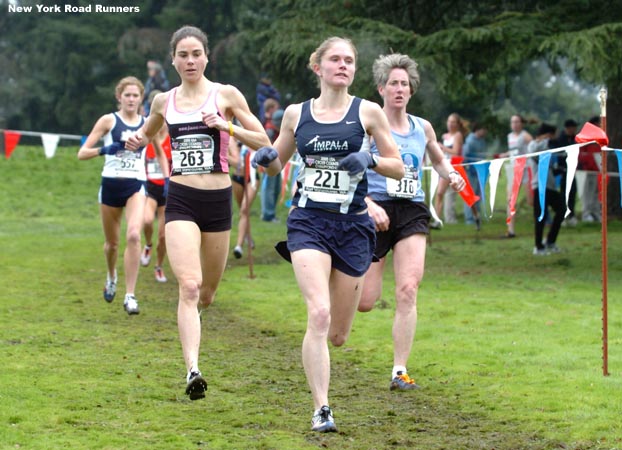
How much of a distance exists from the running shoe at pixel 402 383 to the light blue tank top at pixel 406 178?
1191 mm

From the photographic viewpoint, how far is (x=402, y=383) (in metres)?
7.80

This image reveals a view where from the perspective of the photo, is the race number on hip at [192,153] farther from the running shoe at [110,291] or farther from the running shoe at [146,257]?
the running shoe at [146,257]

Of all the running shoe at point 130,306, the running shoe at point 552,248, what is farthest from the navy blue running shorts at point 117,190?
the running shoe at point 552,248

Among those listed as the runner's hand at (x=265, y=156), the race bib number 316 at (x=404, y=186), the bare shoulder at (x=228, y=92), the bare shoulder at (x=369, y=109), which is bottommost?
the race bib number 316 at (x=404, y=186)

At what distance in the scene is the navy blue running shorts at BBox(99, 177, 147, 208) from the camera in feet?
36.7

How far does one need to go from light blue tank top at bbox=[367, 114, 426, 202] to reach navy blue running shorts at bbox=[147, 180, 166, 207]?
6.05m

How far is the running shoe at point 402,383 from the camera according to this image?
7.80 meters

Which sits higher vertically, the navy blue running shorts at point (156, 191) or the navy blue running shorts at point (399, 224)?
the navy blue running shorts at point (156, 191)

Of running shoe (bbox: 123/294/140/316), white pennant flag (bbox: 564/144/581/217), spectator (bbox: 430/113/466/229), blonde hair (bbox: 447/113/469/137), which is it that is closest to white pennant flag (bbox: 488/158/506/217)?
white pennant flag (bbox: 564/144/581/217)

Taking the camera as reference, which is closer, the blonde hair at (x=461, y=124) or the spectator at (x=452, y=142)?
the spectator at (x=452, y=142)

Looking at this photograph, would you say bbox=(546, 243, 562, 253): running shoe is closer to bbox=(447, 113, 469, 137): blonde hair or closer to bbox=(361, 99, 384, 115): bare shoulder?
bbox=(447, 113, 469, 137): blonde hair

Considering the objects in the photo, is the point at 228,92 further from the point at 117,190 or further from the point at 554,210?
the point at 554,210

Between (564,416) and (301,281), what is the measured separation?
174cm

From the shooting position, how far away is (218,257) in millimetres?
7691
